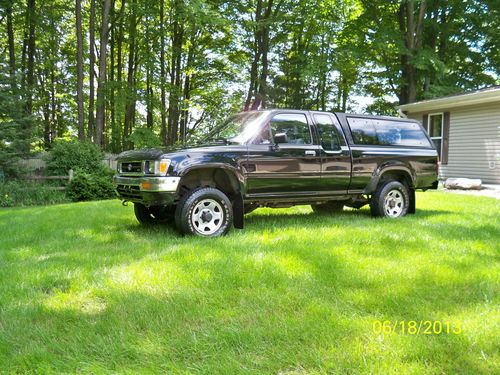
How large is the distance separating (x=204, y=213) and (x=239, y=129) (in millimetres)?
1545

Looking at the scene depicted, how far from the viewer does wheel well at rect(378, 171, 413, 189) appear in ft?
24.5

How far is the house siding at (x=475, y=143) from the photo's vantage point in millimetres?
14484

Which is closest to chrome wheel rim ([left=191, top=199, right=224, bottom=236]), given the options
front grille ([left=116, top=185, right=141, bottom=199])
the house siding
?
front grille ([left=116, top=185, right=141, bottom=199])

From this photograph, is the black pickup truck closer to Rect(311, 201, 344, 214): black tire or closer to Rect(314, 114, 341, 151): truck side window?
Rect(314, 114, 341, 151): truck side window

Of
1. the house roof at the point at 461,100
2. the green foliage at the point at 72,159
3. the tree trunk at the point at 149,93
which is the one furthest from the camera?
the tree trunk at the point at 149,93

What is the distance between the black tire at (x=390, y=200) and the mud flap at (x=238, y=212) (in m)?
2.70

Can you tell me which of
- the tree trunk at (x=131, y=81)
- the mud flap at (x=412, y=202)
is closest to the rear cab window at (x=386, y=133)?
the mud flap at (x=412, y=202)

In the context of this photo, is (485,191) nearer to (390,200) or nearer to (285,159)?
(390,200)

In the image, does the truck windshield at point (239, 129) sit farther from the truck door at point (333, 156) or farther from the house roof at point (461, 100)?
the house roof at point (461, 100)

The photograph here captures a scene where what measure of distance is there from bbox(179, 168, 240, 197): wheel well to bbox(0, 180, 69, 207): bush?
8700 mm

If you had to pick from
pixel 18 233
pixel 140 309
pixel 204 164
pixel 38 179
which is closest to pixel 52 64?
pixel 38 179

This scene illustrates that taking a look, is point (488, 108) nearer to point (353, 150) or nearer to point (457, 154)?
point (457, 154)

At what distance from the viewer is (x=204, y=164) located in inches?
215

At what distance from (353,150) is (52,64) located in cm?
2737
